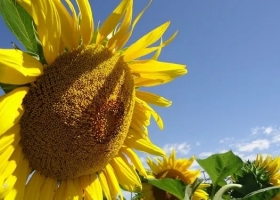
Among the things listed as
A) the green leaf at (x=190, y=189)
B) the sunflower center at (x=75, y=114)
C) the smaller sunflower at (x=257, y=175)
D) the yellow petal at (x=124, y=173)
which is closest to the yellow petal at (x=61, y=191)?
the sunflower center at (x=75, y=114)

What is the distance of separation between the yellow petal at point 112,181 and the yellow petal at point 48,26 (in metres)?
0.82

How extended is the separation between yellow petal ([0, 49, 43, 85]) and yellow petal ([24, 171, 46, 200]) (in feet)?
1.78

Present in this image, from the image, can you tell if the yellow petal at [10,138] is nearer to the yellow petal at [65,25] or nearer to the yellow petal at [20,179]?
the yellow petal at [20,179]

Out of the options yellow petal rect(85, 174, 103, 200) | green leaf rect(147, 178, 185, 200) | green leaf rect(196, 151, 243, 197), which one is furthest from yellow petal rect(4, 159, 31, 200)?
green leaf rect(196, 151, 243, 197)

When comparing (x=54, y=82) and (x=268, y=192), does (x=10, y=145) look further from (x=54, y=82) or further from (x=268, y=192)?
(x=268, y=192)

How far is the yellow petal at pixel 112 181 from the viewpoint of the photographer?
9.48ft

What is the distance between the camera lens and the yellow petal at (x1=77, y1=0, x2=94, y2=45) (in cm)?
249

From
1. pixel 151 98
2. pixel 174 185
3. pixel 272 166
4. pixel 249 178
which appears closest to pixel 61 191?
pixel 174 185

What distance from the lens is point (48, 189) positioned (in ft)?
8.46

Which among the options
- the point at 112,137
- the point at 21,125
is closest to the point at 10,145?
the point at 21,125

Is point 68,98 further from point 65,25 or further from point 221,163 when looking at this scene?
point 221,163

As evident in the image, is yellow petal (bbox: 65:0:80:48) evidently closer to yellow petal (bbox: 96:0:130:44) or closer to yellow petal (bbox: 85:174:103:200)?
yellow petal (bbox: 96:0:130:44)

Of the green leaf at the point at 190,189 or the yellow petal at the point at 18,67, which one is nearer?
the yellow petal at the point at 18,67

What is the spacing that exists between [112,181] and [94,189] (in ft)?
0.43
